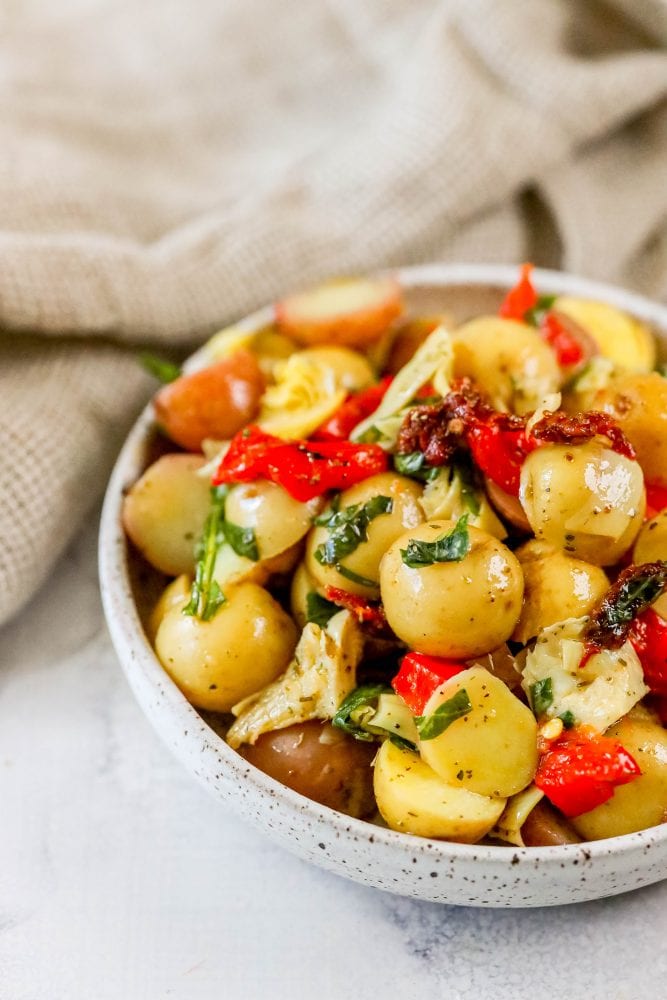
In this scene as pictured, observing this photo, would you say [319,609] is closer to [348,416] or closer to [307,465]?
[307,465]

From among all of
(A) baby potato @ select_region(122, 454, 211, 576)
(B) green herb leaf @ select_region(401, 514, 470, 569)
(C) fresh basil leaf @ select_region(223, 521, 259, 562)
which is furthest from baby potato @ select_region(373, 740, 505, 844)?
(A) baby potato @ select_region(122, 454, 211, 576)

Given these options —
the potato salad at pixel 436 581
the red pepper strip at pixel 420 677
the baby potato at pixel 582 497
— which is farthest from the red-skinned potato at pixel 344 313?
the red pepper strip at pixel 420 677

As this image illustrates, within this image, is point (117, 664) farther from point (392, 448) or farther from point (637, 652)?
point (637, 652)

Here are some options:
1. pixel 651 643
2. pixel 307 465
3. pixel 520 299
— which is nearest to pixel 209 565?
pixel 307 465

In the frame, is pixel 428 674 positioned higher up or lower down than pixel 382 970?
higher up

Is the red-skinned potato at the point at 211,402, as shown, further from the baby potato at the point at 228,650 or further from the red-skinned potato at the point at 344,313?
the baby potato at the point at 228,650

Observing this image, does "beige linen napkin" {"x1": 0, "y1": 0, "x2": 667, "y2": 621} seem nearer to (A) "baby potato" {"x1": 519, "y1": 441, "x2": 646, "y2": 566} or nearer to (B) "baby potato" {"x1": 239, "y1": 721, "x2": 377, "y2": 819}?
(B) "baby potato" {"x1": 239, "y1": 721, "x2": 377, "y2": 819}

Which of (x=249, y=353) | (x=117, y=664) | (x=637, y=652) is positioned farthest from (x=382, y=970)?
(x=249, y=353)
